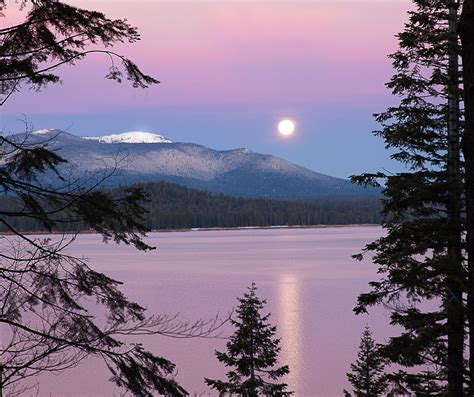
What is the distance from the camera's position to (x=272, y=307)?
5694 centimetres

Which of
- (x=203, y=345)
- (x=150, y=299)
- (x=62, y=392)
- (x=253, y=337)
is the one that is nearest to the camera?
(x=253, y=337)

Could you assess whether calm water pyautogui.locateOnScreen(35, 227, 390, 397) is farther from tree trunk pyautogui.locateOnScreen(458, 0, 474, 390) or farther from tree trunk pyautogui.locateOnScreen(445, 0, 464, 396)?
tree trunk pyautogui.locateOnScreen(458, 0, 474, 390)

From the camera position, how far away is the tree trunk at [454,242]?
10656 mm

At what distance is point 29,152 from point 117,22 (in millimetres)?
1678

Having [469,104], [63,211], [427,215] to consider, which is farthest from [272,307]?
[469,104]

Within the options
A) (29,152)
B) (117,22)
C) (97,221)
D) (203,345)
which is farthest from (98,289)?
(203,345)

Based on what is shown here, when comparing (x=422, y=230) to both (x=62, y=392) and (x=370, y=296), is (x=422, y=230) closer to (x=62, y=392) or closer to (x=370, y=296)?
(x=370, y=296)

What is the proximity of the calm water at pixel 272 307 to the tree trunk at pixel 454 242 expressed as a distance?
5.03 metres

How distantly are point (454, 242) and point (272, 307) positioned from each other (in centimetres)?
4629

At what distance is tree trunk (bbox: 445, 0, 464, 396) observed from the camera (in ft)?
35.0

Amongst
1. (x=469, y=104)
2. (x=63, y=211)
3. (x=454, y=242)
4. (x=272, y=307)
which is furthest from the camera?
(x=272, y=307)

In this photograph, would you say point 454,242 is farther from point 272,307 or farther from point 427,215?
point 272,307

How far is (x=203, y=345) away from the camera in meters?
40.0

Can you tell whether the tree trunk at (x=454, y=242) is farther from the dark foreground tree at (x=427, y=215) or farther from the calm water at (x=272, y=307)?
the calm water at (x=272, y=307)
